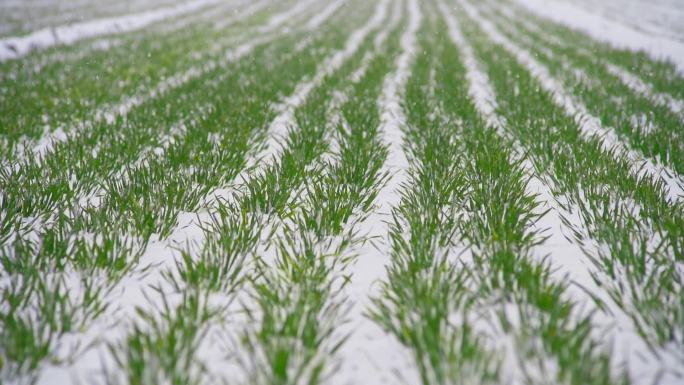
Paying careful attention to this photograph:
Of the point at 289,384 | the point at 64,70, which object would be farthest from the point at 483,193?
the point at 64,70

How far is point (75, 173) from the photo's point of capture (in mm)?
3133

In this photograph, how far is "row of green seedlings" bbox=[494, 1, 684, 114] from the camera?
6240 millimetres

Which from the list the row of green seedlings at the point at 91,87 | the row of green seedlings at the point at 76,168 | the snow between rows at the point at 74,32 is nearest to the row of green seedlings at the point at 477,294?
the row of green seedlings at the point at 76,168

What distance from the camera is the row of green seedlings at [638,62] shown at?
6.24m

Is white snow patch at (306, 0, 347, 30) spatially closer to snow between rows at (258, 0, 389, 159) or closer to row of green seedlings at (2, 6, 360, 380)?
snow between rows at (258, 0, 389, 159)

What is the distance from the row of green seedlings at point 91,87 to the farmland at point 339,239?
0.06 metres

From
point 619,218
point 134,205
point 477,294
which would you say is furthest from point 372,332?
point 134,205

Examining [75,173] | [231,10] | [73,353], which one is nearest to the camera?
[73,353]

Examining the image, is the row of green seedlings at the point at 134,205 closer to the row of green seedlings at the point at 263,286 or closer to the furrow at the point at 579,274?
the row of green seedlings at the point at 263,286

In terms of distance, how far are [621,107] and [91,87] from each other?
23.5 ft

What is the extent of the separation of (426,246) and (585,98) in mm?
4784

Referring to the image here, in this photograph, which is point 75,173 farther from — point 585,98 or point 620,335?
point 585,98

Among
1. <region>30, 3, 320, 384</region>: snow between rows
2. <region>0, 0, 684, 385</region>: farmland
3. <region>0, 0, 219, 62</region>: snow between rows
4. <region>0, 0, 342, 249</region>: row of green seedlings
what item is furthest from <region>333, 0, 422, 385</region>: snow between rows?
<region>0, 0, 219, 62</region>: snow between rows

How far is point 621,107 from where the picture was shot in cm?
494
